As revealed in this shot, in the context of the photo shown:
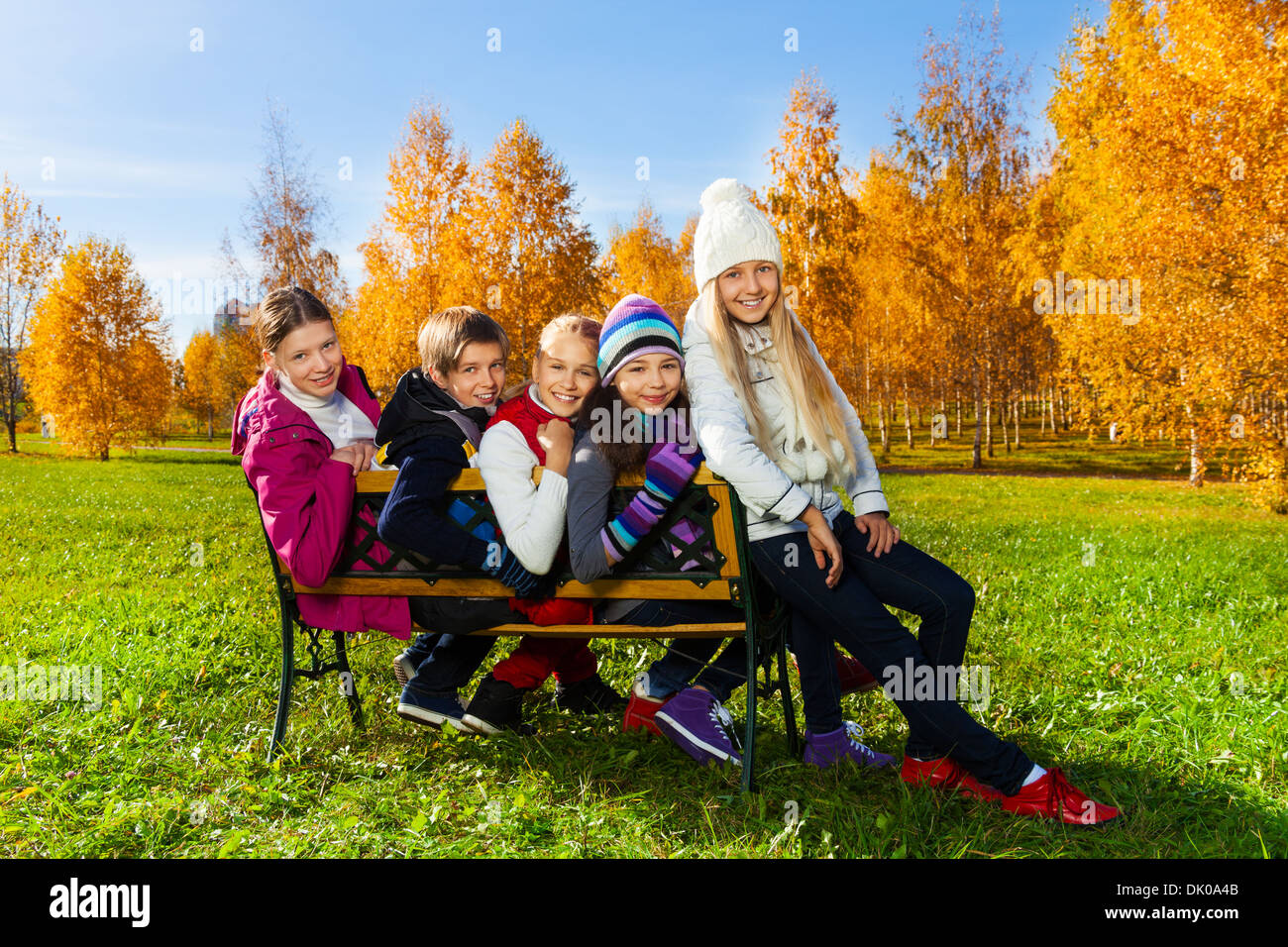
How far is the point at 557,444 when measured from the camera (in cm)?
316

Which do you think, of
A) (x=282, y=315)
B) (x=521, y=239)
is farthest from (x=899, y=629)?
(x=521, y=239)

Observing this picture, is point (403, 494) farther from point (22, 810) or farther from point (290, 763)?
point (22, 810)

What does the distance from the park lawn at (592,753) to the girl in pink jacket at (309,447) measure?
70 centimetres

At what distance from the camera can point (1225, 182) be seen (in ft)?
34.5

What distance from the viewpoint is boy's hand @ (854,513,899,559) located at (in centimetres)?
329

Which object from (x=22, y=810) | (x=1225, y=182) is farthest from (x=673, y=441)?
(x=1225, y=182)

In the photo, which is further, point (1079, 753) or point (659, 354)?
point (1079, 753)

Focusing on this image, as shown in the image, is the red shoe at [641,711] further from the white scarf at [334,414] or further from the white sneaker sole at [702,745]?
the white scarf at [334,414]

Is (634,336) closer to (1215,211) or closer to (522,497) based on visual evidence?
(522,497)

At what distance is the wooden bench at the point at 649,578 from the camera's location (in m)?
3.05


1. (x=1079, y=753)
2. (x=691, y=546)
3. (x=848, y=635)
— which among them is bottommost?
(x=1079, y=753)

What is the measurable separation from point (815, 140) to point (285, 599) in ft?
64.0

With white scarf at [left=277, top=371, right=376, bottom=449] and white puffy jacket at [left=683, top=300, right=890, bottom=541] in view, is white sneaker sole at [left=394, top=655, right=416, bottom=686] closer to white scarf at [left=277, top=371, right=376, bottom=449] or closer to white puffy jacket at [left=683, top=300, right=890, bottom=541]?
white scarf at [left=277, top=371, right=376, bottom=449]

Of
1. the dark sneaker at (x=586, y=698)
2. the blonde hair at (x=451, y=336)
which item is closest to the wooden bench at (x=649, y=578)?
the blonde hair at (x=451, y=336)
